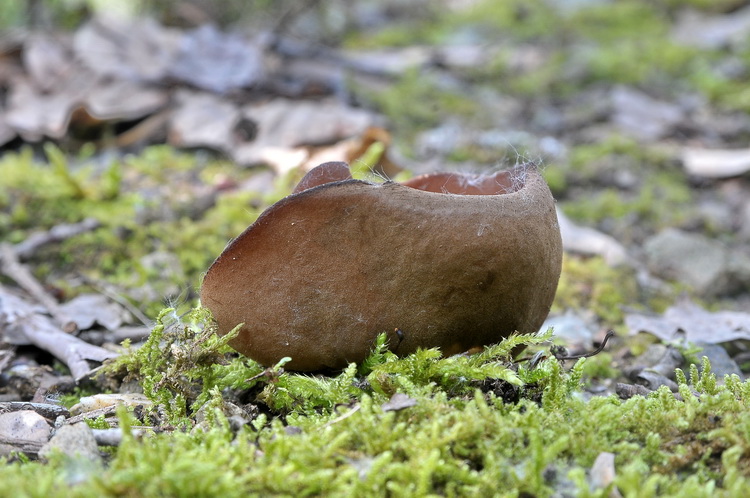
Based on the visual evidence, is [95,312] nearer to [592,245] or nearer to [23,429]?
[23,429]

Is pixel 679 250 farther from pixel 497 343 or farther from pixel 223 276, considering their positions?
pixel 223 276

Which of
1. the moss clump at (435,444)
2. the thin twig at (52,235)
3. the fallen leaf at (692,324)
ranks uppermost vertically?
the moss clump at (435,444)

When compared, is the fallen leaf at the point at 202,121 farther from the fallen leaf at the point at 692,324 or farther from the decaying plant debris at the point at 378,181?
the fallen leaf at the point at 692,324

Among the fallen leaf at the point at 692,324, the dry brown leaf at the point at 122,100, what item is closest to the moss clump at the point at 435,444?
the fallen leaf at the point at 692,324

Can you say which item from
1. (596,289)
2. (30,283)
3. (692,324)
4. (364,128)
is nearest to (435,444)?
(692,324)

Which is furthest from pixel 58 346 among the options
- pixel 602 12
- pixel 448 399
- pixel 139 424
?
pixel 602 12

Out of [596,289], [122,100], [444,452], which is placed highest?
[122,100]

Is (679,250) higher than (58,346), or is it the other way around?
(58,346)

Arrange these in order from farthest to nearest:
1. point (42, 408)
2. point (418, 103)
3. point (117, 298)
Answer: point (418, 103)
point (117, 298)
point (42, 408)
